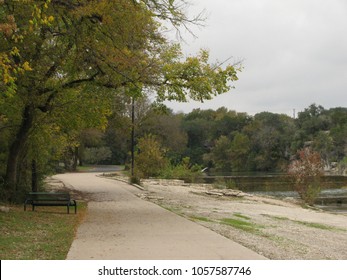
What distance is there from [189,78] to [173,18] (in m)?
2.64

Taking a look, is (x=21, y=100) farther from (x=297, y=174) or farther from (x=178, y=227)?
(x=297, y=174)

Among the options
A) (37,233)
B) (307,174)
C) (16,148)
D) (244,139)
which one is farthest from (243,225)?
(244,139)

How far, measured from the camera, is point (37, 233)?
39.4 feet

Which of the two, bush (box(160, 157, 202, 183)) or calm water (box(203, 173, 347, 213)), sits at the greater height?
bush (box(160, 157, 202, 183))

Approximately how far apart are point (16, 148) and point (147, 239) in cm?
882

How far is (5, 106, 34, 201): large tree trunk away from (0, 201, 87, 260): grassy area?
161 cm

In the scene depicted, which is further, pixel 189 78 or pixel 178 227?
pixel 189 78

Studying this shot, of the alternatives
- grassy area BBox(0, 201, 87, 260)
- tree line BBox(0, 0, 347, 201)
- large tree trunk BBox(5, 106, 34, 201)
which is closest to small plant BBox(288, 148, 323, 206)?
tree line BBox(0, 0, 347, 201)

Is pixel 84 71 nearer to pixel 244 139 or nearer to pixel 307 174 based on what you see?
pixel 307 174

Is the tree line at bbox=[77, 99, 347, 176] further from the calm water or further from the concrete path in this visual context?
the concrete path

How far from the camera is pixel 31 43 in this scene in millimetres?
15109

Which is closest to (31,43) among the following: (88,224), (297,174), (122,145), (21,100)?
(21,100)

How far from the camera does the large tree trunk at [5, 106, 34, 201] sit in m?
17.6

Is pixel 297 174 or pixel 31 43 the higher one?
pixel 31 43
